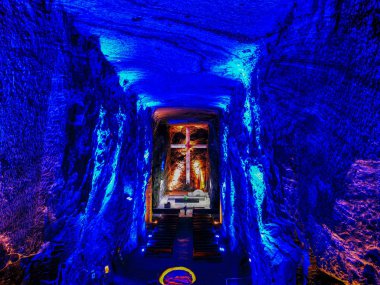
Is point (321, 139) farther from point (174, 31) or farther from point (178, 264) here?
point (178, 264)

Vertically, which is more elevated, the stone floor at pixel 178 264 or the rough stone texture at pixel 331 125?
the rough stone texture at pixel 331 125

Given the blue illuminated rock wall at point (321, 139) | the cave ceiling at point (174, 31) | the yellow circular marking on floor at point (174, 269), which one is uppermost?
the cave ceiling at point (174, 31)

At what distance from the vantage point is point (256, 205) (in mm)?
4949

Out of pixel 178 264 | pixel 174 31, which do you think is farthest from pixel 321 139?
pixel 178 264

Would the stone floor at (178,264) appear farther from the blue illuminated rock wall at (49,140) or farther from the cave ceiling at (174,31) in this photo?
the cave ceiling at (174,31)

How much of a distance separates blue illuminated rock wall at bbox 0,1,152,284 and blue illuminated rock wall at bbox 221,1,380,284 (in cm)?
278

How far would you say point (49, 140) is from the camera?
3031mm

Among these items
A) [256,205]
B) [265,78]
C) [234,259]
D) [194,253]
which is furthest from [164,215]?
[265,78]

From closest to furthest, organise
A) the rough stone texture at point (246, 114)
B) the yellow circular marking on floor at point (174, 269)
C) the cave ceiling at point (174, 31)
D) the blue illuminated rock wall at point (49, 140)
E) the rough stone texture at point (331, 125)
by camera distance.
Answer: the rough stone texture at point (331, 125) < the rough stone texture at point (246, 114) < the blue illuminated rock wall at point (49, 140) < the cave ceiling at point (174, 31) < the yellow circular marking on floor at point (174, 269)

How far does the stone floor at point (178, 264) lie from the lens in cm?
729

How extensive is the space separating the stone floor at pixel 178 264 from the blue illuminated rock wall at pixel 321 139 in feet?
12.5

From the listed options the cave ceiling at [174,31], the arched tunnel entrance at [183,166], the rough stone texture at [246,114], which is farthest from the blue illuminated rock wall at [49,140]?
the arched tunnel entrance at [183,166]

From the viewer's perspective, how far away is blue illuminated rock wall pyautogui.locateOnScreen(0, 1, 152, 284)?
2484 mm

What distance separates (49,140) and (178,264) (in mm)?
6801
